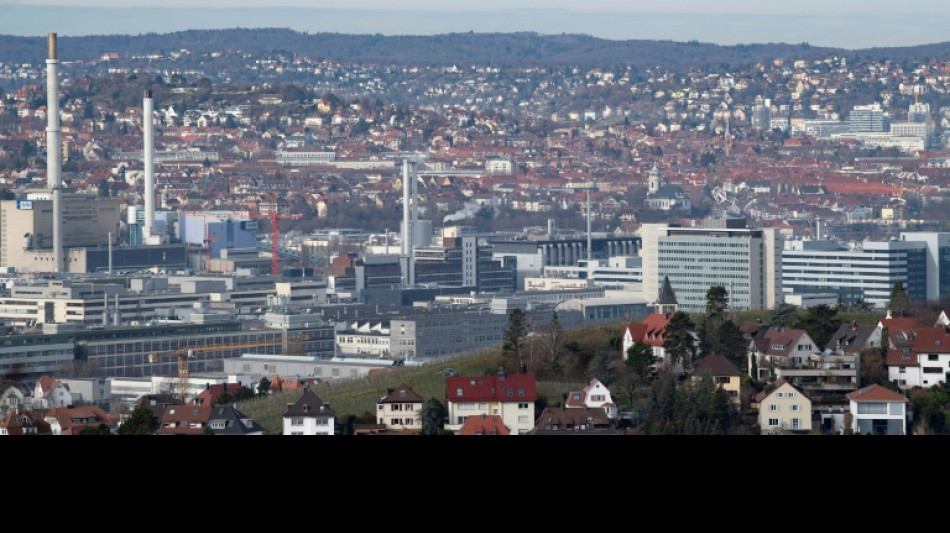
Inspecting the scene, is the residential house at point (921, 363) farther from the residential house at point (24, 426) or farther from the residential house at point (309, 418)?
the residential house at point (24, 426)

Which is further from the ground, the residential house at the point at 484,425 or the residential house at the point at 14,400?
the residential house at the point at 484,425

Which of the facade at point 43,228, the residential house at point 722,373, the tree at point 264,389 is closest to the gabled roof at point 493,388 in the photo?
the residential house at point 722,373

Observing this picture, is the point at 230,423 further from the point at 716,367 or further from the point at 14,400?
the point at 14,400

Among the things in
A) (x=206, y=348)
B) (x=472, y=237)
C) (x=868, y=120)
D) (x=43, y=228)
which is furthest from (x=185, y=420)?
(x=868, y=120)

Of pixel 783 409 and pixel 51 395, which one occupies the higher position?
pixel 783 409

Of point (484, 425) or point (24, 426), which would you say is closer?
point (484, 425)
